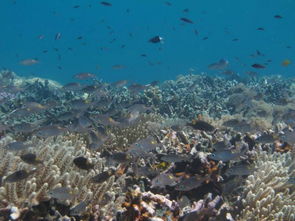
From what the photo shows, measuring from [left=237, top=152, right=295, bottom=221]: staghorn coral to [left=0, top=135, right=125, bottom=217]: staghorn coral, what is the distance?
7.00ft

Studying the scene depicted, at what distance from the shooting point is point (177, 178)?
20.6 ft

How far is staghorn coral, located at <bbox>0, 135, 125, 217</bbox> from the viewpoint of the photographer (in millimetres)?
4656

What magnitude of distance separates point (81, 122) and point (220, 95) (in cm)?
1212

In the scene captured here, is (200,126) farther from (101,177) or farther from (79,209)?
(79,209)

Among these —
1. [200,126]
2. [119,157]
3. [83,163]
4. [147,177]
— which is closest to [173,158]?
[147,177]

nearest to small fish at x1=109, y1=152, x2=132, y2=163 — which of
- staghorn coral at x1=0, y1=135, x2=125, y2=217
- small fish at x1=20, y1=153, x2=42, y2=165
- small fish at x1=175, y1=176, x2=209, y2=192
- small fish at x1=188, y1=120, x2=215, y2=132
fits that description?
staghorn coral at x1=0, y1=135, x2=125, y2=217

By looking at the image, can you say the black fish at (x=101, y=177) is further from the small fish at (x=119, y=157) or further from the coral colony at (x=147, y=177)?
the small fish at (x=119, y=157)

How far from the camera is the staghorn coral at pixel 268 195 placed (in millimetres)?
5457

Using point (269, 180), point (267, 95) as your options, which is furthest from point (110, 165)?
point (267, 95)

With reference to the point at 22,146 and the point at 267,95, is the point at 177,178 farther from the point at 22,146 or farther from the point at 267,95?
the point at 267,95

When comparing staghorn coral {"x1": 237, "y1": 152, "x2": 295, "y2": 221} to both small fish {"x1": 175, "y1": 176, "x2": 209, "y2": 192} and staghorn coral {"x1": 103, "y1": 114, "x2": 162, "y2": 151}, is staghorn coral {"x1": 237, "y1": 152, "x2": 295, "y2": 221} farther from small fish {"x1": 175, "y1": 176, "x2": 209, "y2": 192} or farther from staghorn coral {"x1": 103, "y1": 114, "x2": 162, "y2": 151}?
staghorn coral {"x1": 103, "y1": 114, "x2": 162, "y2": 151}

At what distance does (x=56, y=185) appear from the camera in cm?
479

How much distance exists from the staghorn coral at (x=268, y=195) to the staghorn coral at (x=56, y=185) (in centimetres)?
213

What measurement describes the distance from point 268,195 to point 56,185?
3.37m
